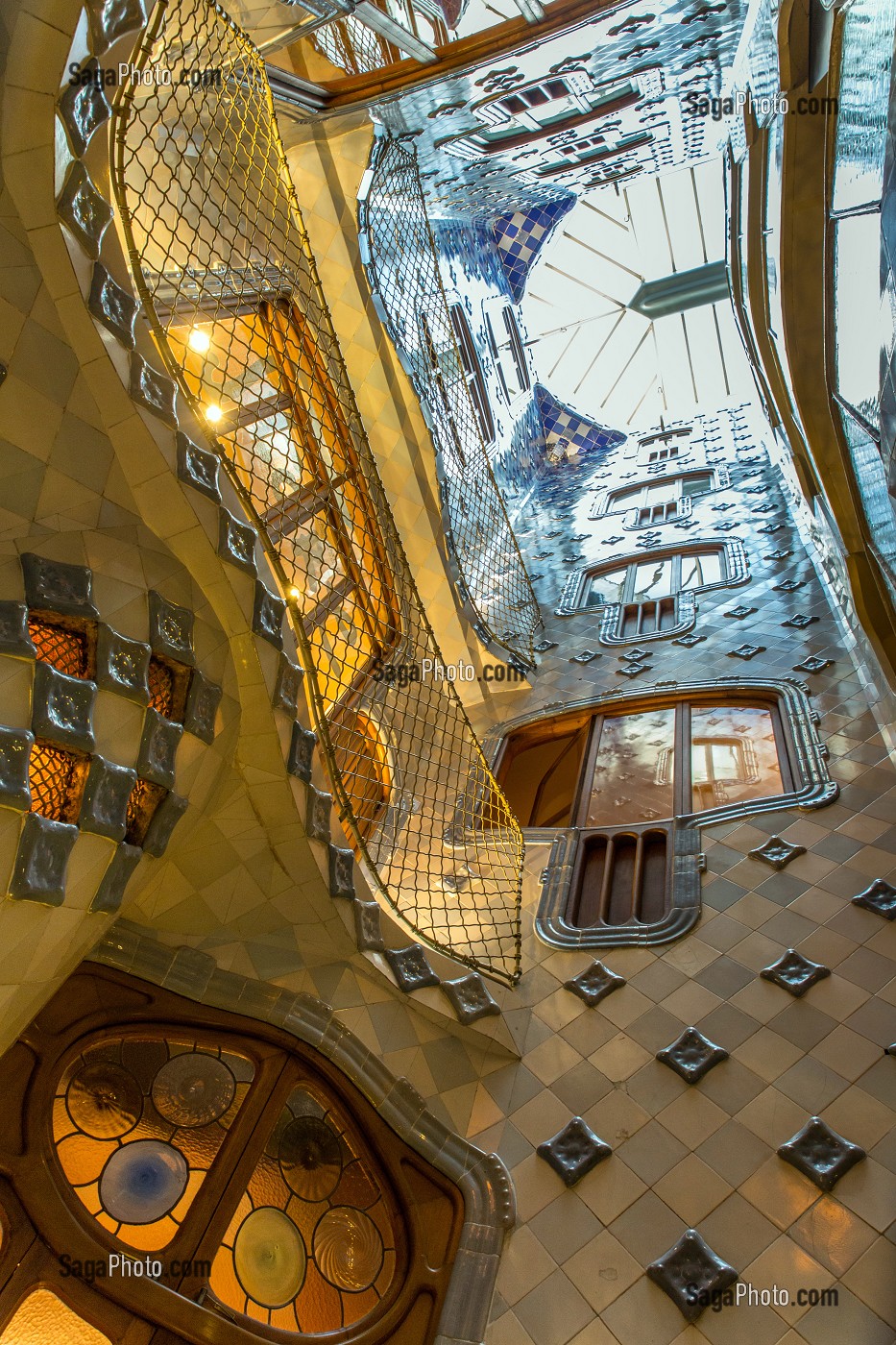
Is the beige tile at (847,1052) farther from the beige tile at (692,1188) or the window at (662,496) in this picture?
the window at (662,496)

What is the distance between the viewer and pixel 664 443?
14609 mm

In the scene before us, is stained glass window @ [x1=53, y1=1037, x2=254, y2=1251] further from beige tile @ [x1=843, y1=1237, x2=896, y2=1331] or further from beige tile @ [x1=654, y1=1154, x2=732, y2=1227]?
beige tile @ [x1=843, y1=1237, x2=896, y2=1331]

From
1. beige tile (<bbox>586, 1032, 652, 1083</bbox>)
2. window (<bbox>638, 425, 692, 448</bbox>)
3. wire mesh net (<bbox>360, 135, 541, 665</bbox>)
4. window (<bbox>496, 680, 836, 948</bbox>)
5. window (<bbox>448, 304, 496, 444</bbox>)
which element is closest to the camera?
beige tile (<bbox>586, 1032, 652, 1083</bbox>)

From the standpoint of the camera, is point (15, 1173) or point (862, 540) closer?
point (15, 1173)

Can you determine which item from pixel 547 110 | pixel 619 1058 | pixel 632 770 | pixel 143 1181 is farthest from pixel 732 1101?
pixel 547 110

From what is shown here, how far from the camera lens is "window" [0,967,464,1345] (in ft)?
9.47

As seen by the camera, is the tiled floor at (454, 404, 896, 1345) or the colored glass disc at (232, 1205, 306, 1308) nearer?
the tiled floor at (454, 404, 896, 1345)

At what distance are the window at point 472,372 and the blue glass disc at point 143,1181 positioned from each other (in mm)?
9420

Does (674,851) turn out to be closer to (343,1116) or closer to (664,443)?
(343,1116)

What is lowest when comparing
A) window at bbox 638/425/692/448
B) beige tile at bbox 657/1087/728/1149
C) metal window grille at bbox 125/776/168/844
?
beige tile at bbox 657/1087/728/1149

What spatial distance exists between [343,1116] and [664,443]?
1326 centimetres

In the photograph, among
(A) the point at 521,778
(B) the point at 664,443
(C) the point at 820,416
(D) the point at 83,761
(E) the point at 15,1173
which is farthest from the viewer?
(B) the point at 664,443

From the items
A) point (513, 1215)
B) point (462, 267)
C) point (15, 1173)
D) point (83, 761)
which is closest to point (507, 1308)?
point (513, 1215)

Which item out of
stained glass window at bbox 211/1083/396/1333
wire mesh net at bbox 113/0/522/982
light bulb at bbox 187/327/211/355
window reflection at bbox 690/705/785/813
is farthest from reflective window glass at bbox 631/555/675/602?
stained glass window at bbox 211/1083/396/1333
